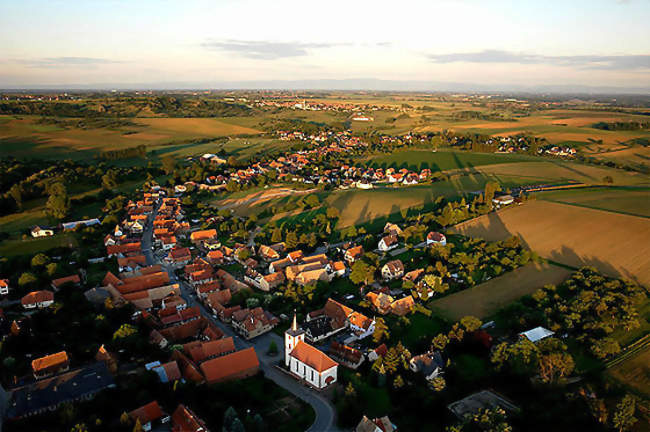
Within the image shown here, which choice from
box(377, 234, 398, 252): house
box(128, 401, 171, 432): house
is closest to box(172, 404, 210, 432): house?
box(128, 401, 171, 432): house

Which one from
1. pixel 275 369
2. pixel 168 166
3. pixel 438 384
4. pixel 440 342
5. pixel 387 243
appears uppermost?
pixel 168 166

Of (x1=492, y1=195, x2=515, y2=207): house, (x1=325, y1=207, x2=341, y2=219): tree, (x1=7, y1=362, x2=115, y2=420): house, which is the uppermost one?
(x1=492, y1=195, x2=515, y2=207): house

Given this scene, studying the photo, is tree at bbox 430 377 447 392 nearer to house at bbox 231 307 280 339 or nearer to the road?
the road

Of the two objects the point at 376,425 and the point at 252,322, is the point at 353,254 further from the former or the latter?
the point at 376,425

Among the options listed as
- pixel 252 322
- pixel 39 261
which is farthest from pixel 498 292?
pixel 39 261

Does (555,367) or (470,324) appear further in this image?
(470,324)

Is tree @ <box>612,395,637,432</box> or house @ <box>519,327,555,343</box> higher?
tree @ <box>612,395,637,432</box>

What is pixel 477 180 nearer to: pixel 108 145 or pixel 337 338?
pixel 337 338
